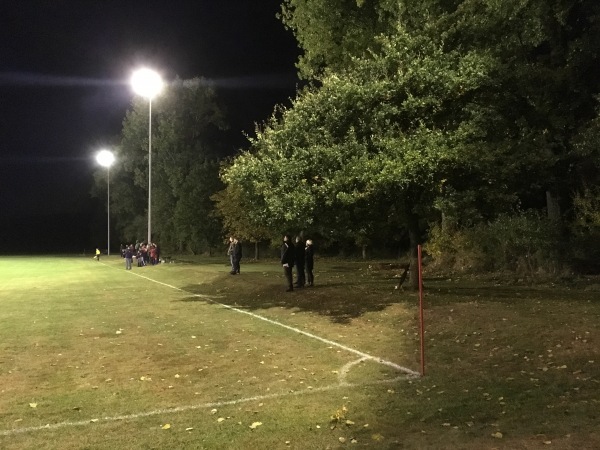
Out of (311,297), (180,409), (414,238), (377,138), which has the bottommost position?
(180,409)

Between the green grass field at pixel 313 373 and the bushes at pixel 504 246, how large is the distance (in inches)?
127

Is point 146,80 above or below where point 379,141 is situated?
above

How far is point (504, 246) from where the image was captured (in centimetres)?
2028

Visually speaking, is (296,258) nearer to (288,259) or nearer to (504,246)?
(288,259)

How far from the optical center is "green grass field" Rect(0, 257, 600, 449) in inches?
223

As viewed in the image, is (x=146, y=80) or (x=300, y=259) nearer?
(x=300, y=259)

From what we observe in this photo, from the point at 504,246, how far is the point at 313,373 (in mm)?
14099

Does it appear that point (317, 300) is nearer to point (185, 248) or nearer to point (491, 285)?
point (491, 285)

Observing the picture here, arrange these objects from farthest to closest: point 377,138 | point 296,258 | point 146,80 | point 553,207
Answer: point 146,80
point 553,207
point 296,258
point 377,138

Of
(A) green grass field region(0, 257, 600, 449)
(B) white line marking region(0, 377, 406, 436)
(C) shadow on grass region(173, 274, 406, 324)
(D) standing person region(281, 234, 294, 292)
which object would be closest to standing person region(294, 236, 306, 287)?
(D) standing person region(281, 234, 294, 292)

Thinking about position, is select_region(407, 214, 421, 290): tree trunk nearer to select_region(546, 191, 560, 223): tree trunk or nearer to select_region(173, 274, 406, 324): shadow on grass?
select_region(173, 274, 406, 324): shadow on grass

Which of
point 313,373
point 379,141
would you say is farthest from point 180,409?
point 379,141

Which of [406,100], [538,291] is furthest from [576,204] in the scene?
[406,100]

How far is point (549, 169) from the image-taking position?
1591cm
